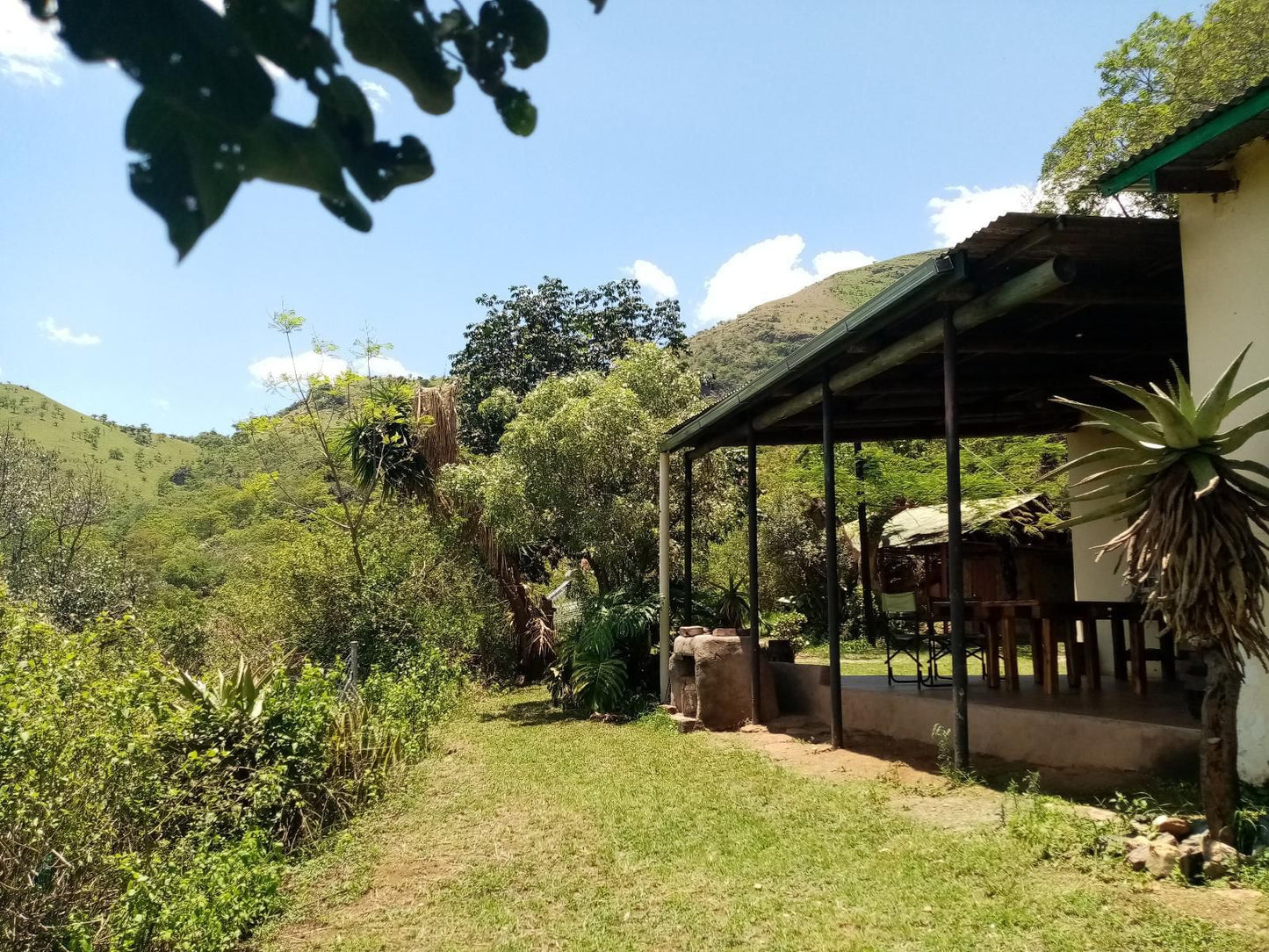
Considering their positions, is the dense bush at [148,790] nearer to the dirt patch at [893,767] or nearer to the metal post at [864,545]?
the dirt patch at [893,767]

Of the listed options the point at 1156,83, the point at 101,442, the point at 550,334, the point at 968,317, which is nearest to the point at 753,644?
the point at 968,317

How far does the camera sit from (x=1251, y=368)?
4.72 m

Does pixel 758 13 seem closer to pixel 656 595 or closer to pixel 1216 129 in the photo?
pixel 1216 129

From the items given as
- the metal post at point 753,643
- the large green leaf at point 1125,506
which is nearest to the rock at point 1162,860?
the large green leaf at point 1125,506

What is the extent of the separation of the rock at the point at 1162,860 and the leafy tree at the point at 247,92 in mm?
4335

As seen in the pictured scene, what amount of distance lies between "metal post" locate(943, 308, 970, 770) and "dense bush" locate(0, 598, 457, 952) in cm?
413

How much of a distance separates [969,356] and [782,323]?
5923cm

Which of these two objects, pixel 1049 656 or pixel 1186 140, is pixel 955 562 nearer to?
pixel 1049 656

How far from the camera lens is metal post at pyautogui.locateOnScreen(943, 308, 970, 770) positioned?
19.7 feet

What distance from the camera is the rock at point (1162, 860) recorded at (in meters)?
3.99

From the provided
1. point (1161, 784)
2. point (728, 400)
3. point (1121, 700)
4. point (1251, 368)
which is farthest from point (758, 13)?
point (728, 400)

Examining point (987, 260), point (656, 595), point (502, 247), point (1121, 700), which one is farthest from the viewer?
point (656, 595)

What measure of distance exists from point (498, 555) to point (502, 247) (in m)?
12.6

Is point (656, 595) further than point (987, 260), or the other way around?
point (656, 595)
